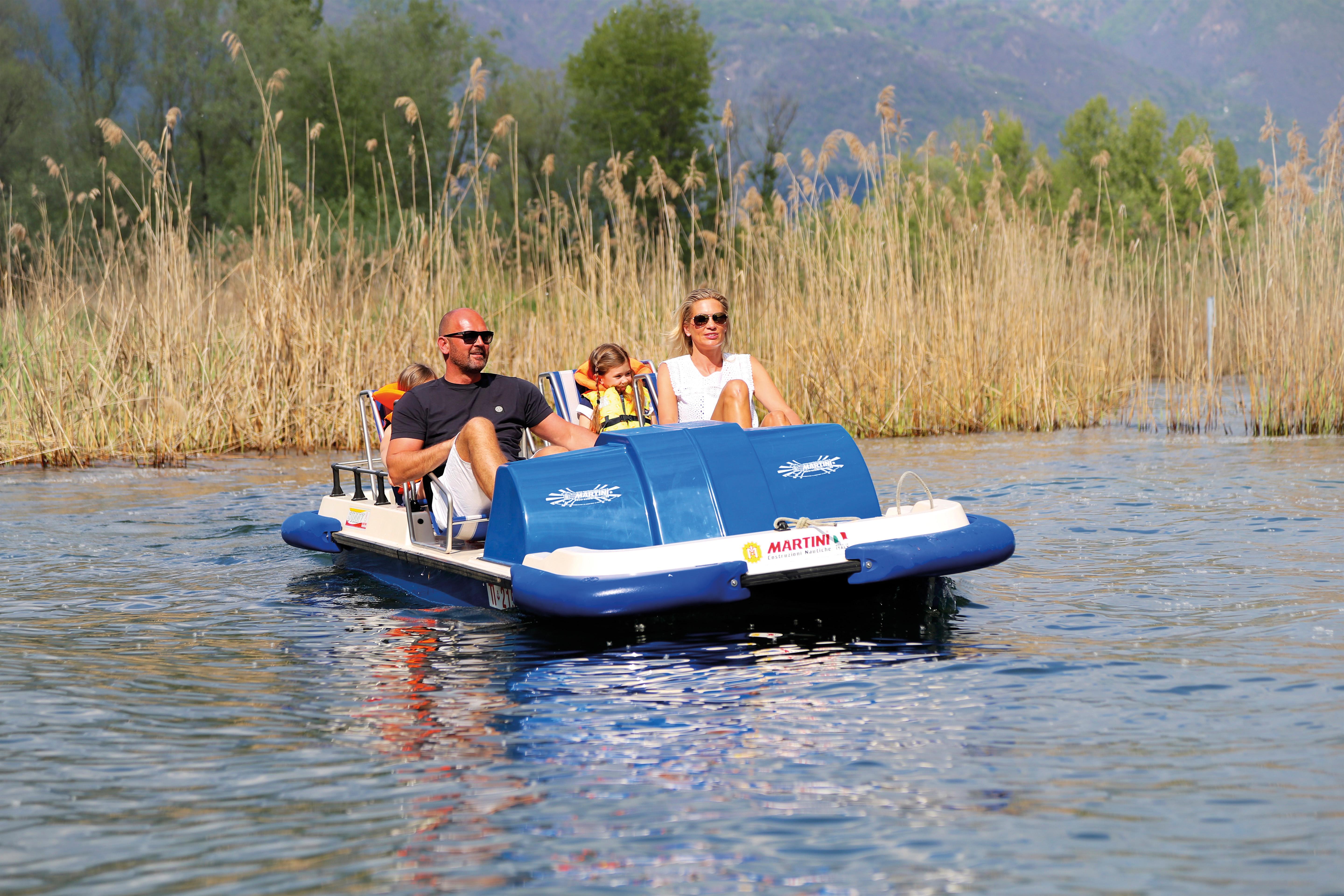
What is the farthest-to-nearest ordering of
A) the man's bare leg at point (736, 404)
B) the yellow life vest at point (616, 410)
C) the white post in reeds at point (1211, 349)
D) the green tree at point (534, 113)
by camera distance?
the green tree at point (534, 113) < the white post in reeds at point (1211, 349) < the yellow life vest at point (616, 410) < the man's bare leg at point (736, 404)

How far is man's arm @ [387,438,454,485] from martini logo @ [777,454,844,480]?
4.63 feet

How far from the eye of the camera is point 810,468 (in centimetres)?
587

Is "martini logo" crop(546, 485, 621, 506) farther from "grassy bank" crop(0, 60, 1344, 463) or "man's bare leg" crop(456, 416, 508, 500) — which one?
"grassy bank" crop(0, 60, 1344, 463)

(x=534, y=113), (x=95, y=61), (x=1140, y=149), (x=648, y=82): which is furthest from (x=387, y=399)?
(x=1140, y=149)

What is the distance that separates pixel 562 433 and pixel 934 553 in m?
1.87

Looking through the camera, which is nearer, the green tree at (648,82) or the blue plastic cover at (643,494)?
the blue plastic cover at (643,494)

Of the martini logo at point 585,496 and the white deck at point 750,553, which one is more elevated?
the martini logo at point 585,496

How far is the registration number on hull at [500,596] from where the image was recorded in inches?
209

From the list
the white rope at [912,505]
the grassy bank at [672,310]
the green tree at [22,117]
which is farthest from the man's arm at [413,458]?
the green tree at [22,117]

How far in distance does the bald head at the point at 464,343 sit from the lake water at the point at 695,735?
1.04m

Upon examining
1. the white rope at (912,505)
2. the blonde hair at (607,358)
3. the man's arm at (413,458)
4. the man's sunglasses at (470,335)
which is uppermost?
the man's sunglasses at (470,335)

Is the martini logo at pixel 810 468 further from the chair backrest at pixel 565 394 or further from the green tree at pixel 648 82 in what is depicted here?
the green tree at pixel 648 82

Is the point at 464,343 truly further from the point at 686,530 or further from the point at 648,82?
the point at 648,82

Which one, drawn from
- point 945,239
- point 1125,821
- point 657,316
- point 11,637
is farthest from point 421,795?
point 945,239
